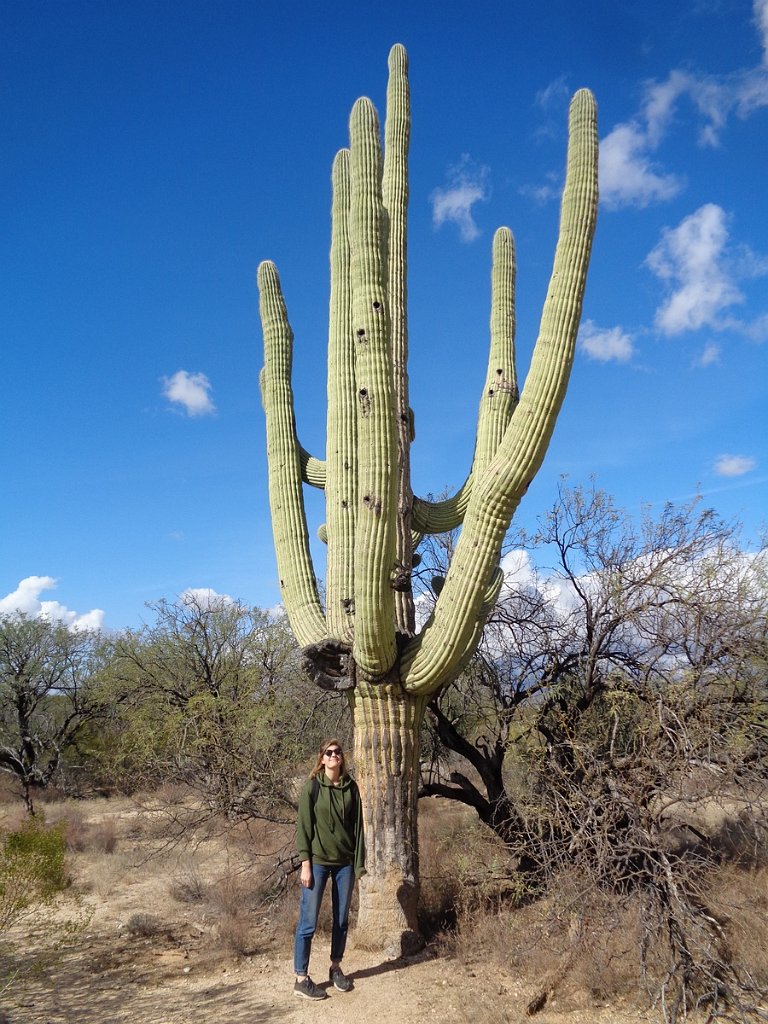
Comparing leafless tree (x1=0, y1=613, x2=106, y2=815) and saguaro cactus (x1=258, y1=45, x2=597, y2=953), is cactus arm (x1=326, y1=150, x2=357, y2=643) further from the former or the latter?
leafless tree (x1=0, y1=613, x2=106, y2=815)

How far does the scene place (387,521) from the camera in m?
5.20

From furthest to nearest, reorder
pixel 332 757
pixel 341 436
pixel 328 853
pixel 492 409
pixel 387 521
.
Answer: pixel 492 409 → pixel 341 436 → pixel 387 521 → pixel 332 757 → pixel 328 853

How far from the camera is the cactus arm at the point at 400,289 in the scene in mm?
6012

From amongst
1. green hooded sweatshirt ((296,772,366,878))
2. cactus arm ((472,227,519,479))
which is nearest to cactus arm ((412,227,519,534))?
cactus arm ((472,227,519,479))

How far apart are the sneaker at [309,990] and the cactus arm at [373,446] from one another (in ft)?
6.67

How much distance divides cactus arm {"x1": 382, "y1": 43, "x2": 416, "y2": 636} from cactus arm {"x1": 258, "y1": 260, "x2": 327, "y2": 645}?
0.81 metres

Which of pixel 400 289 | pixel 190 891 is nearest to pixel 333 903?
pixel 190 891

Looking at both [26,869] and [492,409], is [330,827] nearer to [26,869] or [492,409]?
[26,869]

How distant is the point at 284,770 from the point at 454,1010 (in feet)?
13.3

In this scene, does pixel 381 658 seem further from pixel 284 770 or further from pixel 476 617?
pixel 284 770

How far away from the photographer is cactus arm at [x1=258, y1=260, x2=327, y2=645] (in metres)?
6.14

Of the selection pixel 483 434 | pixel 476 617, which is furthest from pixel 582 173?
pixel 476 617

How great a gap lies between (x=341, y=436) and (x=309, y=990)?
4059 millimetres

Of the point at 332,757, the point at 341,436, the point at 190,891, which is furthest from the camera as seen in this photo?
the point at 190,891
